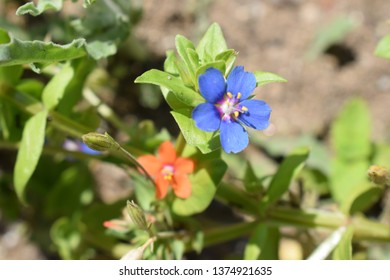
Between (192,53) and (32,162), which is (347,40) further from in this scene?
(32,162)

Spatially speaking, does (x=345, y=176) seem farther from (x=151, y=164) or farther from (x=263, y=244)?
(x=151, y=164)

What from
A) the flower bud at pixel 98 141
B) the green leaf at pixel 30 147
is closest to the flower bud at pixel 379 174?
the flower bud at pixel 98 141

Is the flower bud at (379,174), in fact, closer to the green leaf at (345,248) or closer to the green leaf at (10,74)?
the green leaf at (345,248)

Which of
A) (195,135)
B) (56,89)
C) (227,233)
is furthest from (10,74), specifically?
(227,233)

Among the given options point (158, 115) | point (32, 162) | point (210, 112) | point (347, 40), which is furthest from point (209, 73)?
point (347, 40)

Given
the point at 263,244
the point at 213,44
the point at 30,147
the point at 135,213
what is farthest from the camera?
the point at 263,244

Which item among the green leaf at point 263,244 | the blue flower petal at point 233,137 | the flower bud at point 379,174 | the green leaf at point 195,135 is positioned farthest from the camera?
the green leaf at point 263,244
